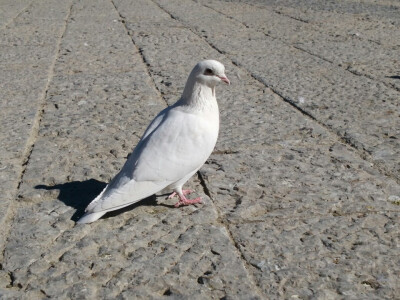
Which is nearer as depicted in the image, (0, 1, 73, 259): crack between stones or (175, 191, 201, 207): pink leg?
(0, 1, 73, 259): crack between stones

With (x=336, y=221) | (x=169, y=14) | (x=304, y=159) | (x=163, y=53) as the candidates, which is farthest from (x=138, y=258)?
(x=169, y=14)

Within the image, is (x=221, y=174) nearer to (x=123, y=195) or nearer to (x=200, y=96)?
(x=200, y=96)

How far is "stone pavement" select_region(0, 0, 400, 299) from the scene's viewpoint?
2.06 meters

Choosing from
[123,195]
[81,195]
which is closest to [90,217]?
[123,195]

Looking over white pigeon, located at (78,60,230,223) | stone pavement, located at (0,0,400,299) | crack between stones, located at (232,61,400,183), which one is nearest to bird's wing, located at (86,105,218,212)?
white pigeon, located at (78,60,230,223)

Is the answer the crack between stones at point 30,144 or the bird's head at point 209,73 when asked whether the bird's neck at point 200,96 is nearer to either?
the bird's head at point 209,73

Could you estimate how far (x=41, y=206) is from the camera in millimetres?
2598

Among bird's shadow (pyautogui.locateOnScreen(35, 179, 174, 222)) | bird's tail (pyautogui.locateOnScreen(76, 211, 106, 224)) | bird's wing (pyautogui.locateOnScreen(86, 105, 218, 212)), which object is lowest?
bird's shadow (pyautogui.locateOnScreen(35, 179, 174, 222))

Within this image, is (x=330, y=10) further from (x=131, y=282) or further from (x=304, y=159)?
(x=131, y=282)

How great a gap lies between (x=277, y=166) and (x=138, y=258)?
1.13 meters

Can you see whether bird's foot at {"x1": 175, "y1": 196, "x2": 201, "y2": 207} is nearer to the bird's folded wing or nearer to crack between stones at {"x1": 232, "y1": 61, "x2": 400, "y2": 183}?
the bird's folded wing

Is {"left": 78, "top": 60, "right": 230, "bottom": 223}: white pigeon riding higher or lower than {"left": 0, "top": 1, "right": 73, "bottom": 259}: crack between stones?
higher

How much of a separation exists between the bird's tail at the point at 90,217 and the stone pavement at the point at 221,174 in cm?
5

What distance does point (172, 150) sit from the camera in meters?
2.41
